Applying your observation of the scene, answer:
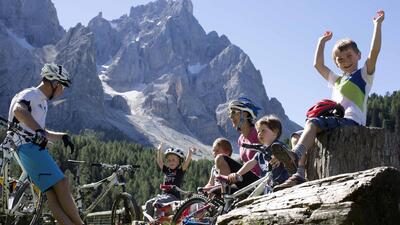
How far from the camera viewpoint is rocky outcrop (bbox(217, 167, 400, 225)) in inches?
173

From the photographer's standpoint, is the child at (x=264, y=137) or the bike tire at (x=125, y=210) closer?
the child at (x=264, y=137)

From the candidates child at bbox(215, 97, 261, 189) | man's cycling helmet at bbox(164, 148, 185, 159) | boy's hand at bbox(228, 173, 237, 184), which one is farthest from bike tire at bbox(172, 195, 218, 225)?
man's cycling helmet at bbox(164, 148, 185, 159)

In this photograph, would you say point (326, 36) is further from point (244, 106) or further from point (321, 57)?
point (244, 106)

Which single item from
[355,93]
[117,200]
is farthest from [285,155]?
[117,200]

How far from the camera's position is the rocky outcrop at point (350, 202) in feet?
14.4

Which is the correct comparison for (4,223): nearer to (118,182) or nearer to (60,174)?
(118,182)

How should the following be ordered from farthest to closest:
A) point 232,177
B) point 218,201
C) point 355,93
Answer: point 232,177 < point 218,201 < point 355,93

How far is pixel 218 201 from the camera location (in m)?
8.07

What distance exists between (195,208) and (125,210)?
10.2ft

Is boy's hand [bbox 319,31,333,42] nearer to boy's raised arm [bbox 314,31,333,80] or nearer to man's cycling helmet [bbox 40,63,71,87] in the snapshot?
boy's raised arm [bbox 314,31,333,80]

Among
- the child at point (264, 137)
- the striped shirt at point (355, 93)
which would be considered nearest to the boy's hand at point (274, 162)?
the child at point (264, 137)

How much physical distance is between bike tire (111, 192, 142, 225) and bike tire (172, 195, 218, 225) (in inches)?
102

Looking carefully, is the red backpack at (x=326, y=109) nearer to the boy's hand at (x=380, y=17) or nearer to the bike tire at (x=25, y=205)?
the boy's hand at (x=380, y=17)

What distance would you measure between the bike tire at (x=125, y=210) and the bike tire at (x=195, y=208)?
2.59m
